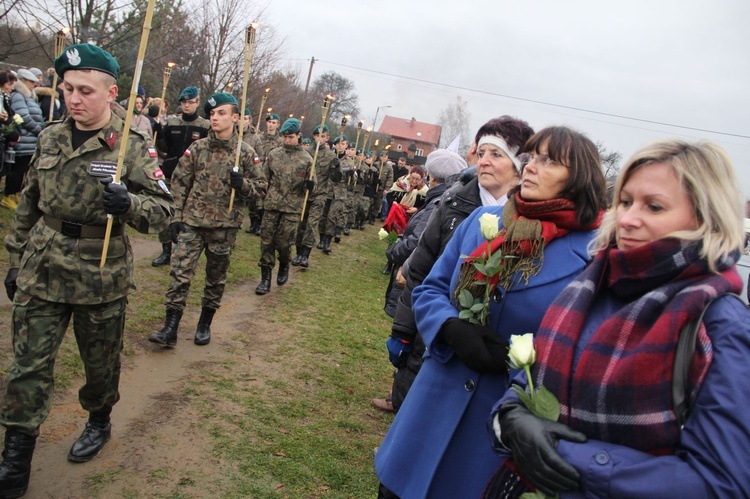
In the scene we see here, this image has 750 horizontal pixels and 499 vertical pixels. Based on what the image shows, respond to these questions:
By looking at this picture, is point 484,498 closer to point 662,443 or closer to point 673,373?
point 662,443


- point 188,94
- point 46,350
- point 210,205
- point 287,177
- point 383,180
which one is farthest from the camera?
point 383,180

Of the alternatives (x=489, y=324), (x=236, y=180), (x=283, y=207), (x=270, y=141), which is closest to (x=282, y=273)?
(x=283, y=207)

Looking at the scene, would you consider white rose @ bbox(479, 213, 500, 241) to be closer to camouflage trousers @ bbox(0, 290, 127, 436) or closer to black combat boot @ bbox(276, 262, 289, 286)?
camouflage trousers @ bbox(0, 290, 127, 436)

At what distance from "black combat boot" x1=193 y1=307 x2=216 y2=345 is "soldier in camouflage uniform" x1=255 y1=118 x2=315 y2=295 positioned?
8.05 feet

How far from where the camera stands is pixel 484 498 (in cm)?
210

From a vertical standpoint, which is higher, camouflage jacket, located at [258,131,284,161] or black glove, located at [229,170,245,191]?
camouflage jacket, located at [258,131,284,161]

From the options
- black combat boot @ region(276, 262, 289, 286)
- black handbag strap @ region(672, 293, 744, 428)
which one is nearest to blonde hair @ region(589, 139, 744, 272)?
black handbag strap @ region(672, 293, 744, 428)

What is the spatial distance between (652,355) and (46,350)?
3.20 m

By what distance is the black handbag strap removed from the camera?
4.97 ft

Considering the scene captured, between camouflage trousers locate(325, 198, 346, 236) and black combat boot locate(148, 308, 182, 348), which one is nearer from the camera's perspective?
black combat boot locate(148, 308, 182, 348)

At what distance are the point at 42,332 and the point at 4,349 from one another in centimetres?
207

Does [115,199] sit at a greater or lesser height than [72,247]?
greater

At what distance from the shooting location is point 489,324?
2.43m

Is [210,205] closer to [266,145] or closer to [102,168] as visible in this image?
[102,168]
